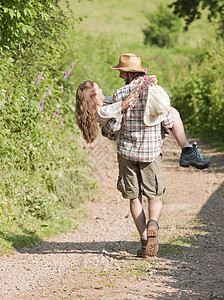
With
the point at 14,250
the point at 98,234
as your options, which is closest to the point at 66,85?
the point at 98,234

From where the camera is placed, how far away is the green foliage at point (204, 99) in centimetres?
1242

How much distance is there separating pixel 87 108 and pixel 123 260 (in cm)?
133

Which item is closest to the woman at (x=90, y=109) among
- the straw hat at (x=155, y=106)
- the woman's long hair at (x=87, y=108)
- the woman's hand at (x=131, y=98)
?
the woman's long hair at (x=87, y=108)

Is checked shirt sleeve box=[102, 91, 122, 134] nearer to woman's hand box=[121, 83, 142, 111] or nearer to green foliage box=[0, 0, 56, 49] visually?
woman's hand box=[121, 83, 142, 111]

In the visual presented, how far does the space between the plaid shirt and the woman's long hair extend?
0.14m

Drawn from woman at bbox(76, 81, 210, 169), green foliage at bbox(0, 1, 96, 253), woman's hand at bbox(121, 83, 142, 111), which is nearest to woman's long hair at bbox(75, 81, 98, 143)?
woman at bbox(76, 81, 210, 169)

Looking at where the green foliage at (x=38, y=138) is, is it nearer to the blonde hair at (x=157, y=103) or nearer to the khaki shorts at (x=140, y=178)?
the khaki shorts at (x=140, y=178)

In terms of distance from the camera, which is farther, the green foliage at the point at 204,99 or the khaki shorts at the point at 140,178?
the green foliage at the point at 204,99

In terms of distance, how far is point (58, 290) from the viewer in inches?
149

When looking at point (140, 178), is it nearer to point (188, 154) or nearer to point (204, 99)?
point (188, 154)

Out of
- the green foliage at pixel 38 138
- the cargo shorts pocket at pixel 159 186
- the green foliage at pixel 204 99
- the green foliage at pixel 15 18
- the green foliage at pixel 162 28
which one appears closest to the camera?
the cargo shorts pocket at pixel 159 186

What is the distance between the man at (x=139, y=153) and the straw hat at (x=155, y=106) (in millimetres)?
34

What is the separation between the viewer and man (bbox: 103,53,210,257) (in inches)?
172

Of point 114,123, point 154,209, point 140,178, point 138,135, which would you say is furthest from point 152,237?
point 114,123
